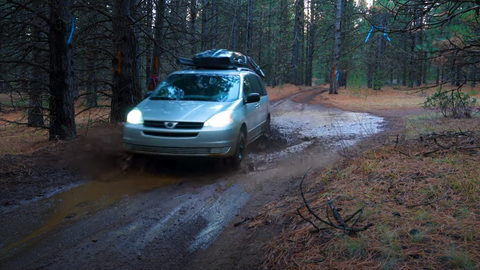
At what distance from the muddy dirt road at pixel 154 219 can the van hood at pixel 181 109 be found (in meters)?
0.98

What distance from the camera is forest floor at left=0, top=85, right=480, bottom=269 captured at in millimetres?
3025

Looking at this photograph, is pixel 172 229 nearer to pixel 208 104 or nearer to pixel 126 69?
pixel 208 104

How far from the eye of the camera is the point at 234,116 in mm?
6887

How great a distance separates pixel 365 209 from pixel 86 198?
3.80 meters

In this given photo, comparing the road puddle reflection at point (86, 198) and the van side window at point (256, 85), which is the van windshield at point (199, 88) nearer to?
the van side window at point (256, 85)

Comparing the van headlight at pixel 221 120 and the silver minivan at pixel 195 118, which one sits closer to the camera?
the silver minivan at pixel 195 118

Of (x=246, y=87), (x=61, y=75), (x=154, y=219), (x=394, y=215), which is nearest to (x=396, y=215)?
(x=394, y=215)

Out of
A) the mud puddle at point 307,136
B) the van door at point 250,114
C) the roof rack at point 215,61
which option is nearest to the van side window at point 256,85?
the van door at point 250,114

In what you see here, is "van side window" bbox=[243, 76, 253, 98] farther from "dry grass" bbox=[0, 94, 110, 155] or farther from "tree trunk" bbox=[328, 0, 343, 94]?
"tree trunk" bbox=[328, 0, 343, 94]

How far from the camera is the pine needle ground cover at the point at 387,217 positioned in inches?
116

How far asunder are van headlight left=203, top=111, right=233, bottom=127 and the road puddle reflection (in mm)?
1079

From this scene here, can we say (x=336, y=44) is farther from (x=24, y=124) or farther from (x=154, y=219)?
(x=154, y=219)

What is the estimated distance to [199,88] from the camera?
7.77 m

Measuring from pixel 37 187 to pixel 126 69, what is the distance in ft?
17.5
